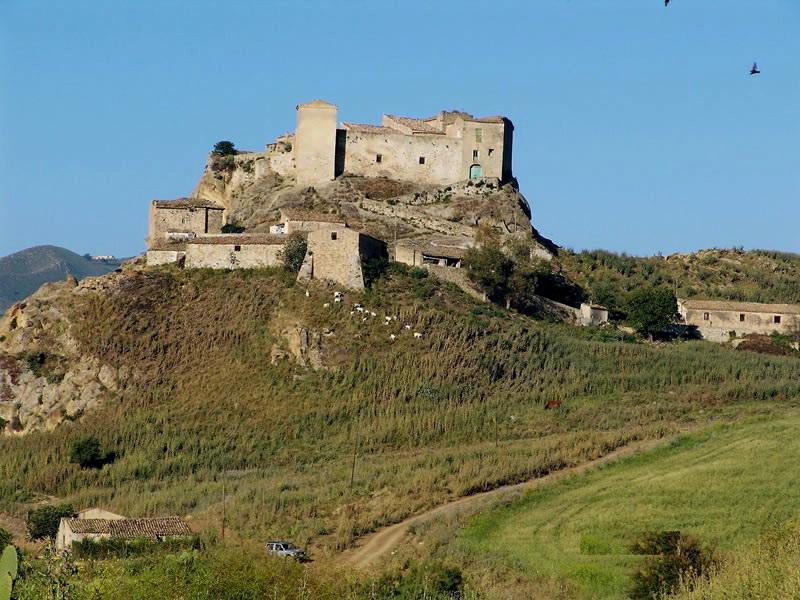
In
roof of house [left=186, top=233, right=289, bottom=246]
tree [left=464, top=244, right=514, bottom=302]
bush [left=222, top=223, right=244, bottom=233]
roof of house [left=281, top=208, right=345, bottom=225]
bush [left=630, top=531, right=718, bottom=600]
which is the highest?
roof of house [left=281, top=208, right=345, bottom=225]

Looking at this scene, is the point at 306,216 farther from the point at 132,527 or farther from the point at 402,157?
the point at 132,527

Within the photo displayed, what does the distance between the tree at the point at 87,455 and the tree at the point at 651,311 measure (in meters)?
26.3

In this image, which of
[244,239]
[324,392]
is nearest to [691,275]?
[244,239]

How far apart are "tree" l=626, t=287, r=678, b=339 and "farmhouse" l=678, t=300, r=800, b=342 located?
1.97m

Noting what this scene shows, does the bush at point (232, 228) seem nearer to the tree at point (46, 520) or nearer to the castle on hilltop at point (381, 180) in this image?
the castle on hilltop at point (381, 180)

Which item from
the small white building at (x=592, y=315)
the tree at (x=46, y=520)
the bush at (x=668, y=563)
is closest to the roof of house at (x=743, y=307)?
the small white building at (x=592, y=315)

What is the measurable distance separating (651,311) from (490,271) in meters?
7.88

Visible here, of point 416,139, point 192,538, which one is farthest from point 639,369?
point 192,538

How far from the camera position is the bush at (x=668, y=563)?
35.2 metres

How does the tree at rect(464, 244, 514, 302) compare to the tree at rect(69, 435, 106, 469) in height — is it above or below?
above

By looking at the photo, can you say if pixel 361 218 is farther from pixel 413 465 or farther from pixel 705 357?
pixel 413 465

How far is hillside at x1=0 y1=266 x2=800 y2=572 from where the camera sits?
52.1 metres

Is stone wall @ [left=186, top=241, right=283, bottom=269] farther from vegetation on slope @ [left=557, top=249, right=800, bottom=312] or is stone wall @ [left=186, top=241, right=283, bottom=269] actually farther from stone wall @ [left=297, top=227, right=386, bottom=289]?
vegetation on slope @ [left=557, top=249, right=800, bottom=312]

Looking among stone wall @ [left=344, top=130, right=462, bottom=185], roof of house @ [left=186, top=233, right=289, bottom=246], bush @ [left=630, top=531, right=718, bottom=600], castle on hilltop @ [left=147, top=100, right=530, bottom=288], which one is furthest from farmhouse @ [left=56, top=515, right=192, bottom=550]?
stone wall @ [left=344, top=130, right=462, bottom=185]
